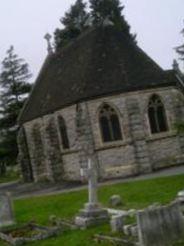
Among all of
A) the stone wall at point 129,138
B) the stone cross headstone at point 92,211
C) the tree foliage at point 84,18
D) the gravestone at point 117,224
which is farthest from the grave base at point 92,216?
the tree foliage at point 84,18

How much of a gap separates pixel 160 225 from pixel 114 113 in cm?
1949

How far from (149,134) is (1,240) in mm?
16208

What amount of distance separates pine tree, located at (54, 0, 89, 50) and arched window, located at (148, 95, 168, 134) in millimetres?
21496

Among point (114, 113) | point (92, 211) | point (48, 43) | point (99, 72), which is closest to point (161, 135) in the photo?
point (114, 113)

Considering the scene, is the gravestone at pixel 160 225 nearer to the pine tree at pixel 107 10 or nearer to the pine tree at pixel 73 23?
the pine tree at pixel 107 10

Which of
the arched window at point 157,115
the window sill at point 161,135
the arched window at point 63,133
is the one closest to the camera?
the window sill at point 161,135

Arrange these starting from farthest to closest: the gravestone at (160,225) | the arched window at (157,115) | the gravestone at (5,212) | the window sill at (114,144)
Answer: the arched window at (157,115)
the window sill at (114,144)
the gravestone at (5,212)
the gravestone at (160,225)

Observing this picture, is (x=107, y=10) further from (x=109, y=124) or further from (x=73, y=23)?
(x=109, y=124)

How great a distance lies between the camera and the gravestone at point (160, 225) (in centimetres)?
1051

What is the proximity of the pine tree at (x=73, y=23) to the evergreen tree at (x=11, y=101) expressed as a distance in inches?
331

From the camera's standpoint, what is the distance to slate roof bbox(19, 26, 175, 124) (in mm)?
29984

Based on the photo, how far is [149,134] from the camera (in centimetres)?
2984

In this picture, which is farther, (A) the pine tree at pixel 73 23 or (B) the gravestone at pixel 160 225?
(A) the pine tree at pixel 73 23

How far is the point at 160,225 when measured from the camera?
418 inches
